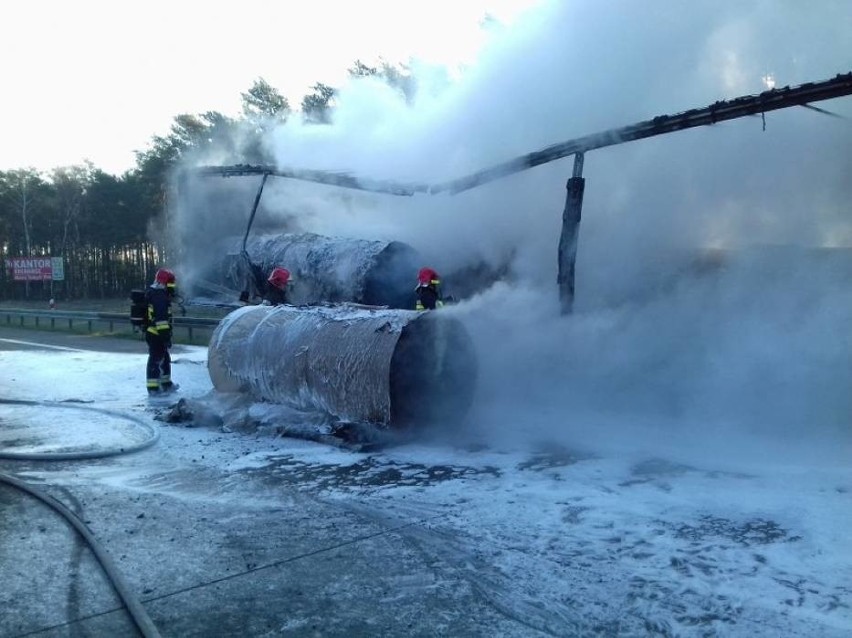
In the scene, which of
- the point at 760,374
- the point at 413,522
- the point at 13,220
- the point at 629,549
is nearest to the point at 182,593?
the point at 413,522

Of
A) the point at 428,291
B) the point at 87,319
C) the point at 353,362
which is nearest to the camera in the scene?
the point at 353,362

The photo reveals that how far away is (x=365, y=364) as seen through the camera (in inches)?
277

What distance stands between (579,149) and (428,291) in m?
2.40

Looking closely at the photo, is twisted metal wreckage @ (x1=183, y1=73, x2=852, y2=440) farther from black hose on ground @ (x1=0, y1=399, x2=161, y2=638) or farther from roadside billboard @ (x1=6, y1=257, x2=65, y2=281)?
roadside billboard @ (x1=6, y1=257, x2=65, y2=281)

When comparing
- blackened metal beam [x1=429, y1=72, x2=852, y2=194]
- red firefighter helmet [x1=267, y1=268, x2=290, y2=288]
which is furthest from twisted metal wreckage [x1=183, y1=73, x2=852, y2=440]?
red firefighter helmet [x1=267, y1=268, x2=290, y2=288]

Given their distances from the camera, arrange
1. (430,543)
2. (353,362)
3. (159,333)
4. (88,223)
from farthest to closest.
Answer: (88,223), (159,333), (353,362), (430,543)

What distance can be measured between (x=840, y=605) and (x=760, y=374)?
15.1ft

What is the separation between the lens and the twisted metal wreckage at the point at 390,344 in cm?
690

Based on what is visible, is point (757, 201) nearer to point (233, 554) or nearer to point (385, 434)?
point (385, 434)

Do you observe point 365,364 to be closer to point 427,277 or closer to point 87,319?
point 427,277

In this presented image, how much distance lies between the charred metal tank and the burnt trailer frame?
1.43 meters

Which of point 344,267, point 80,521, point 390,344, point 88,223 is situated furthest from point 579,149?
point 88,223

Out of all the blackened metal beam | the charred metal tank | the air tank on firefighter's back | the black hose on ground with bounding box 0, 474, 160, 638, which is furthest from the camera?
the air tank on firefighter's back

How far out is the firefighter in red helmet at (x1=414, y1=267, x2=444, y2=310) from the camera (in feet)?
29.1
